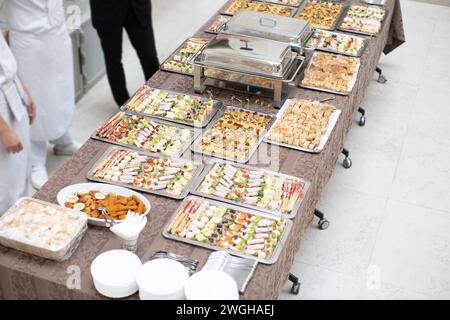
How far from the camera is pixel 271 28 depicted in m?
3.26

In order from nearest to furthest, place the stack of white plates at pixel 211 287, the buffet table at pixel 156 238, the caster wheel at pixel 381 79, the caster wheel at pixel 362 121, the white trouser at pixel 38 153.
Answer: the stack of white plates at pixel 211 287 → the buffet table at pixel 156 238 → the white trouser at pixel 38 153 → the caster wheel at pixel 362 121 → the caster wheel at pixel 381 79

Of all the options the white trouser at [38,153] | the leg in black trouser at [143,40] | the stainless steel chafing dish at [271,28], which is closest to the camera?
the stainless steel chafing dish at [271,28]

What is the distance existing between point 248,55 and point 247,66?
51 mm

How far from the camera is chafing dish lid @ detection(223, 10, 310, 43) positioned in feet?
10.6

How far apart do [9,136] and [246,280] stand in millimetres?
1228

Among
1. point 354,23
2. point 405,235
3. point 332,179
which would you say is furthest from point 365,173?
point 354,23

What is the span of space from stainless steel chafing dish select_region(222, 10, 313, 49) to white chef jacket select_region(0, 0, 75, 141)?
2.81ft

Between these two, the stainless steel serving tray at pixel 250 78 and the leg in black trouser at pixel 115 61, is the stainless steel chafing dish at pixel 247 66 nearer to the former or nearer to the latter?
the stainless steel serving tray at pixel 250 78

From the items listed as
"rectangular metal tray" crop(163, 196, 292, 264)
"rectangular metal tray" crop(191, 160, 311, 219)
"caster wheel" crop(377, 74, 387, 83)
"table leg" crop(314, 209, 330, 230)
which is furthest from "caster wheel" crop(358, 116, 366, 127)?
"rectangular metal tray" crop(163, 196, 292, 264)

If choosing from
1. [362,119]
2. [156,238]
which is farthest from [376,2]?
[156,238]

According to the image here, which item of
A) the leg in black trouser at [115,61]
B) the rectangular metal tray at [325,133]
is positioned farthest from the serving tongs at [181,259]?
the leg in black trouser at [115,61]

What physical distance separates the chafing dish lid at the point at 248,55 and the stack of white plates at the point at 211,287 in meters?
1.26

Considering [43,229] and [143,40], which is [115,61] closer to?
[143,40]

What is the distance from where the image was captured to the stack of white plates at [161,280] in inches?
75.6
